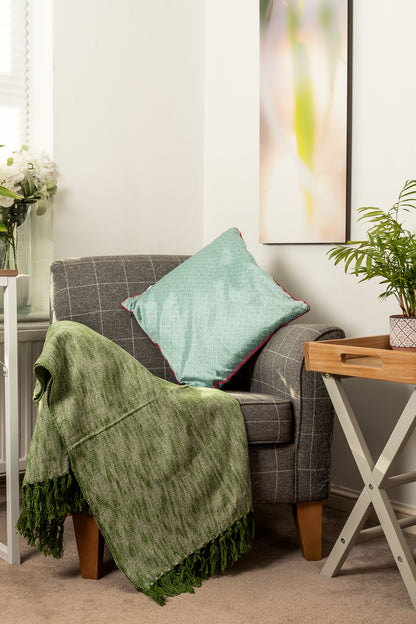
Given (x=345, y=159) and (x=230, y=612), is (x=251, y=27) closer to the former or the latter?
(x=345, y=159)

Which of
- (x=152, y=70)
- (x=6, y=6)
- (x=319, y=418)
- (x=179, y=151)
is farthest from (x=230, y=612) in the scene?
(x=6, y=6)

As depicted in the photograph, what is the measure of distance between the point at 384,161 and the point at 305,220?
1.20ft

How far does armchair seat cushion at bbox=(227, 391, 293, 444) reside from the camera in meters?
1.95

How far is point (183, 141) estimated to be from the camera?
3.06 m

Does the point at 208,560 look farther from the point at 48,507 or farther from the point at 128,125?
the point at 128,125

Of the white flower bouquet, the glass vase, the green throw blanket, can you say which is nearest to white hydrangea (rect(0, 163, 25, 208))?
the white flower bouquet

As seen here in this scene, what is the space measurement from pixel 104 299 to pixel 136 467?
2.19 feet

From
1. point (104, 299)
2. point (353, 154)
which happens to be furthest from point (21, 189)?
point (353, 154)

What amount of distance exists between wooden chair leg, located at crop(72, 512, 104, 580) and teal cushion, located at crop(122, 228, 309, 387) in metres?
0.51

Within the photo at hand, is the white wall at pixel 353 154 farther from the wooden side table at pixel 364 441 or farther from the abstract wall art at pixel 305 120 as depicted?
the wooden side table at pixel 364 441

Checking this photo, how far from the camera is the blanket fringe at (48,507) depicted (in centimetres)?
179

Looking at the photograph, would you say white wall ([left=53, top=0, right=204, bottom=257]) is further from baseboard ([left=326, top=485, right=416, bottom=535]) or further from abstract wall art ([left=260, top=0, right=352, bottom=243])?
baseboard ([left=326, top=485, right=416, bottom=535])

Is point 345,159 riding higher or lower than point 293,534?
higher

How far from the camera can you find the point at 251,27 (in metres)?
2.84
